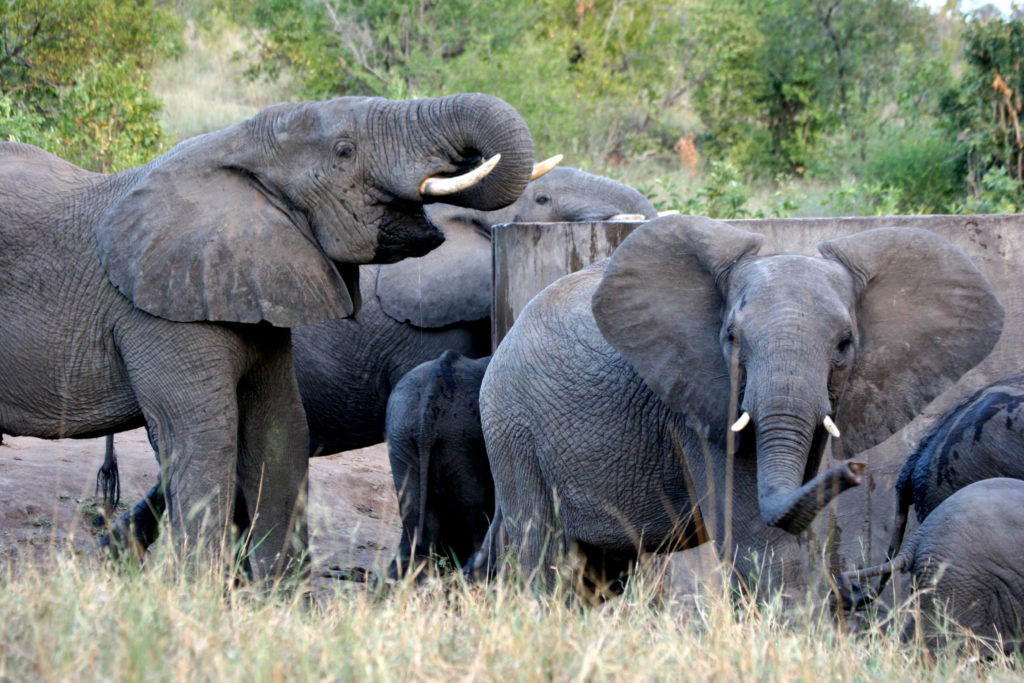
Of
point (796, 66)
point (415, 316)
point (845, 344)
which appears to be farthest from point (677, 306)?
point (796, 66)

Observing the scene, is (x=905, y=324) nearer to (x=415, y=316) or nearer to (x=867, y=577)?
(x=867, y=577)

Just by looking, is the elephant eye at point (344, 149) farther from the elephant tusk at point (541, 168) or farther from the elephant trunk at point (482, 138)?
the elephant tusk at point (541, 168)

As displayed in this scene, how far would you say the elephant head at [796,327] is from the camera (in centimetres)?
401

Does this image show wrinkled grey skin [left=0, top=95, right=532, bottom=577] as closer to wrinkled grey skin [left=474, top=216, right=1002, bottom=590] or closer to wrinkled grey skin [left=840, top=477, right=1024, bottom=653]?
wrinkled grey skin [left=474, top=216, right=1002, bottom=590]

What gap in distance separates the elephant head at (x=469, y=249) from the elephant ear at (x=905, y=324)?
282 cm

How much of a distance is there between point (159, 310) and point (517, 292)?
4.83 ft

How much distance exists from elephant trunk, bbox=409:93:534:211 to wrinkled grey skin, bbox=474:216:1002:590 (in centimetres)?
47

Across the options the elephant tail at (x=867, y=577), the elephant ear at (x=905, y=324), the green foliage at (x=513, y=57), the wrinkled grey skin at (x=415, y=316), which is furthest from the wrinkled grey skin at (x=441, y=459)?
the green foliage at (x=513, y=57)

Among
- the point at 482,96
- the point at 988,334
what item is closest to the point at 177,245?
the point at 482,96

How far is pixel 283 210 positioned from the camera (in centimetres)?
542

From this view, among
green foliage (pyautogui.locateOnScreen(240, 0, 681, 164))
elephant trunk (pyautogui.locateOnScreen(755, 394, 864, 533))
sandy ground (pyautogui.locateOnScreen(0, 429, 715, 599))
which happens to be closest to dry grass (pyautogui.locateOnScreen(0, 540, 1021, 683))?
elephant trunk (pyautogui.locateOnScreen(755, 394, 864, 533))

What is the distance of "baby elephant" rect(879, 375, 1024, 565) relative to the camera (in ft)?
16.0

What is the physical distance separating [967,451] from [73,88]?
874 cm

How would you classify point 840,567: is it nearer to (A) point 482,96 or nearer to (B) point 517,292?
(B) point 517,292
